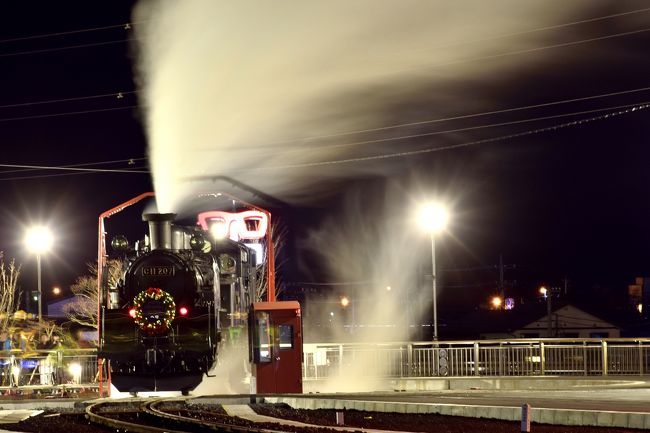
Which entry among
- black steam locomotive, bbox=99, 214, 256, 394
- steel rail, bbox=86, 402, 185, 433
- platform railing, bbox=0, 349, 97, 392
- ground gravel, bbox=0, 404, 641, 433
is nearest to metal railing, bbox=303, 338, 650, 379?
platform railing, bbox=0, 349, 97, 392

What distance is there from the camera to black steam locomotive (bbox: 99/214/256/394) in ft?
88.2

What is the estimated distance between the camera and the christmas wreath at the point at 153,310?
88.1ft

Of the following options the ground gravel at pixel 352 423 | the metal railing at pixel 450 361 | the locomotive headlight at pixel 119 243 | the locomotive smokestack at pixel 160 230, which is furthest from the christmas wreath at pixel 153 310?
the metal railing at pixel 450 361

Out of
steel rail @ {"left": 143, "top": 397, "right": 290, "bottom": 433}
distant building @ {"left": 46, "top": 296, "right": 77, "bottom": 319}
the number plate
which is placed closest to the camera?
steel rail @ {"left": 143, "top": 397, "right": 290, "bottom": 433}

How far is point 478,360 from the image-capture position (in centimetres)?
3466

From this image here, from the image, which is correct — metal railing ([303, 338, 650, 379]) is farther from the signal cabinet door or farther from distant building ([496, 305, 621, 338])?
distant building ([496, 305, 621, 338])

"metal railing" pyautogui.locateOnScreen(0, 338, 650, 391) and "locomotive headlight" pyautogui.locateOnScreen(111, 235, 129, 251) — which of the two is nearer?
"locomotive headlight" pyautogui.locateOnScreen(111, 235, 129, 251)

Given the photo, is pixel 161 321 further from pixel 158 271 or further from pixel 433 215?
pixel 433 215

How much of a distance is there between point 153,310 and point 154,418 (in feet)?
22.7

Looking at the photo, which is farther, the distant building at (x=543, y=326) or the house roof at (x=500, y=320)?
the house roof at (x=500, y=320)

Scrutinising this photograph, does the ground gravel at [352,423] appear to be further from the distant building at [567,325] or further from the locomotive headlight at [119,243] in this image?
the distant building at [567,325]

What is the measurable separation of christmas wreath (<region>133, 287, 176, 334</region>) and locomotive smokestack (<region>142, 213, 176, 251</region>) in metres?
1.39

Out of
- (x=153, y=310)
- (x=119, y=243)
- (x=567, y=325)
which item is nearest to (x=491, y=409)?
(x=153, y=310)

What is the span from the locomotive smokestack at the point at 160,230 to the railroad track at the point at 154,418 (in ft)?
15.1
